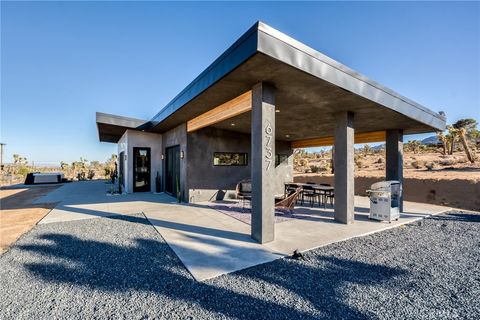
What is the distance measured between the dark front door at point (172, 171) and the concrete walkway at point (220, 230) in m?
1.70

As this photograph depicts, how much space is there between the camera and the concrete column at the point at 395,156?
7.45 m

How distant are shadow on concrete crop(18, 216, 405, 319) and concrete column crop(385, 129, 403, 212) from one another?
5392mm

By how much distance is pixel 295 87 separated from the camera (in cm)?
430

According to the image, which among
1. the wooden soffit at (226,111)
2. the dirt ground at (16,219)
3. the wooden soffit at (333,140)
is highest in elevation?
the wooden soffit at (226,111)

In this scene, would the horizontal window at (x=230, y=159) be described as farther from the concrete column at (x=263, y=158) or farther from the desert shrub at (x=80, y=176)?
the desert shrub at (x=80, y=176)

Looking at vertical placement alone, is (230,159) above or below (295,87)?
below

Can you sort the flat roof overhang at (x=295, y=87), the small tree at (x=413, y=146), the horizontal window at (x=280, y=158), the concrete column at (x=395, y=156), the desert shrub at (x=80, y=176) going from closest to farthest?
the flat roof overhang at (x=295, y=87) → the concrete column at (x=395, y=156) → the horizontal window at (x=280, y=158) → the desert shrub at (x=80, y=176) → the small tree at (x=413, y=146)

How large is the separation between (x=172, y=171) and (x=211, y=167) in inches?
96.7

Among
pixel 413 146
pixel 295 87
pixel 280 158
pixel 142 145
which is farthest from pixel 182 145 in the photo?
pixel 413 146

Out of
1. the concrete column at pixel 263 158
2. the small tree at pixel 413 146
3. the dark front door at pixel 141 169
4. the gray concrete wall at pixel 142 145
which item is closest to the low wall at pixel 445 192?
the concrete column at pixel 263 158

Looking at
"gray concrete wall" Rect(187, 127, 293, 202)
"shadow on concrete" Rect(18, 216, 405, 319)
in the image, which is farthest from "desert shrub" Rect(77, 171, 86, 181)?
"shadow on concrete" Rect(18, 216, 405, 319)

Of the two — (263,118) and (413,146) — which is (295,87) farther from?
(413,146)

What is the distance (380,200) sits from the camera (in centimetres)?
617

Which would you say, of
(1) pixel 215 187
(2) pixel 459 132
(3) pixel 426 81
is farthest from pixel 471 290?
(2) pixel 459 132
